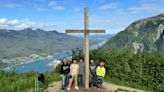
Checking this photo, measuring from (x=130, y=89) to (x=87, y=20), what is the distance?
5.16 meters

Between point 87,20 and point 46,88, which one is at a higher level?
point 87,20

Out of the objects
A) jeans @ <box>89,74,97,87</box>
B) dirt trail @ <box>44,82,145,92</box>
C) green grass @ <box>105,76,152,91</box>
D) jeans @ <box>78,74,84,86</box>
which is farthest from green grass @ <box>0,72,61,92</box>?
green grass @ <box>105,76,152,91</box>

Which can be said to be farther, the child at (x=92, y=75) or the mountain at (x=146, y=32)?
the mountain at (x=146, y=32)

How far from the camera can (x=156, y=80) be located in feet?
75.2

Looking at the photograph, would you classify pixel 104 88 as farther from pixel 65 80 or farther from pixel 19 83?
pixel 19 83

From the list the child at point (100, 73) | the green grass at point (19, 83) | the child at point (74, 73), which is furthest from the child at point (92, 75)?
the green grass at point (19, 83)

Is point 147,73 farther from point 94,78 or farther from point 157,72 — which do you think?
point 94,78

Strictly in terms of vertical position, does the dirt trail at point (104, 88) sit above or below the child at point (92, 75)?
below

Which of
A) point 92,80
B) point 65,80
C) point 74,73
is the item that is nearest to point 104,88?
point 92,80

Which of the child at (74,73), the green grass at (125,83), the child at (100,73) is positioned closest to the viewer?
the child at (74,73)

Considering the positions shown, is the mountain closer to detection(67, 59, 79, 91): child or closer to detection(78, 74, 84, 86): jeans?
detection(78, 74, 84, 86): jeans

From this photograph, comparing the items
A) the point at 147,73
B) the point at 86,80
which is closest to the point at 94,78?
the point at 86,80

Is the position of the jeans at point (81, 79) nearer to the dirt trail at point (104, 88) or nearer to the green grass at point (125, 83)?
the dirt trail at point (104, 88)

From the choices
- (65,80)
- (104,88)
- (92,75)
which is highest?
(92,75)
